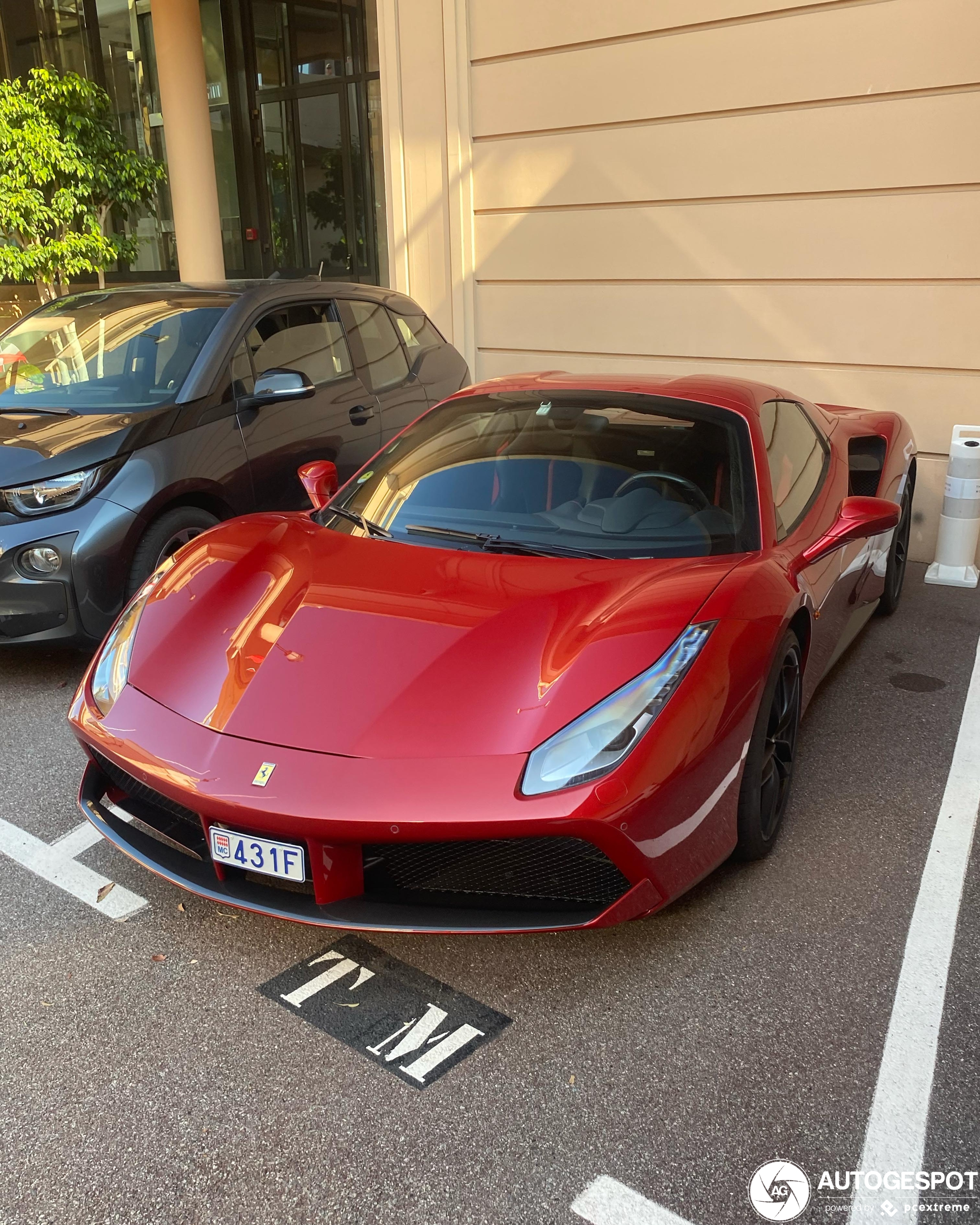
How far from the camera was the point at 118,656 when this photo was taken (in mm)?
2693

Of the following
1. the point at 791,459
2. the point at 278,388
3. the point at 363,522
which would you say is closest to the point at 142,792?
the point at 363,522

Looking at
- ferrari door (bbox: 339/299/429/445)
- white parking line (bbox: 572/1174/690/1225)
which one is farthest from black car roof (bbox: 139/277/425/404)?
white parking line (bbox: 572/1174/690/1225)

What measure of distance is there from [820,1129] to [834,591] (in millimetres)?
1871

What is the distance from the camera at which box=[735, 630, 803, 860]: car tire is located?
98.7 inches

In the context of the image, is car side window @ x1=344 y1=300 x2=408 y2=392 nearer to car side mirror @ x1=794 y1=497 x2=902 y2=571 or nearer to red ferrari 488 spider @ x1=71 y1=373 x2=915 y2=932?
red ferrari 488 spider @ x1=71 y1=373 x2=915 y2=932

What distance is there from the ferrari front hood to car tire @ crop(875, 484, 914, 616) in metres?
2.33

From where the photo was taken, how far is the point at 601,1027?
217 cm

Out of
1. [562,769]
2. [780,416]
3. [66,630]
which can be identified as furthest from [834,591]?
[66,630]

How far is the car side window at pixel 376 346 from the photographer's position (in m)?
5.36

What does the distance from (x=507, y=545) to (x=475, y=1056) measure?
1395mm

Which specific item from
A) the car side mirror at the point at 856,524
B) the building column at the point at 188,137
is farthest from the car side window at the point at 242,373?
the building column at the point at 188,137

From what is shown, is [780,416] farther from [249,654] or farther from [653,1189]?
[653,1189]

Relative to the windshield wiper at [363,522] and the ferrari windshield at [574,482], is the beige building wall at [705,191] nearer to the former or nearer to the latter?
the ferrari windshield at [574,482]

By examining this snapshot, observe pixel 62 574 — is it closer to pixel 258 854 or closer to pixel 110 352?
pixel 110 352
